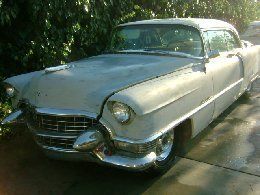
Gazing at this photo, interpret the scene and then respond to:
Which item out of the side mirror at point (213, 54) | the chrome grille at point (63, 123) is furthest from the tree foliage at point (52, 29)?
the side mirror at point (213, 54)

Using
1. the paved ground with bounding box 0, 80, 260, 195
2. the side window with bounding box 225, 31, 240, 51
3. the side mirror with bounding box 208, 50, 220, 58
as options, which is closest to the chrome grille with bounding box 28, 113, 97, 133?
the paved ground with bounding box 0, 80, 260, 195

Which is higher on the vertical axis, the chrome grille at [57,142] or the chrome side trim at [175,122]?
the chrome side trim at [175,122]

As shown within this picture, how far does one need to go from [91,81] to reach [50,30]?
253cm

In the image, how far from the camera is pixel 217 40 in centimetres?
496

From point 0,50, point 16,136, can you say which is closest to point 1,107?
point 16,136

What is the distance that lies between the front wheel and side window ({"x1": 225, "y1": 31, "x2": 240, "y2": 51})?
2.37 m

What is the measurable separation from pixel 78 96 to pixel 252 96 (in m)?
4.54

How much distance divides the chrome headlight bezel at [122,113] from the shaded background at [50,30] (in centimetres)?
222

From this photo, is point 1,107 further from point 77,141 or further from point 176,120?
point 176,120

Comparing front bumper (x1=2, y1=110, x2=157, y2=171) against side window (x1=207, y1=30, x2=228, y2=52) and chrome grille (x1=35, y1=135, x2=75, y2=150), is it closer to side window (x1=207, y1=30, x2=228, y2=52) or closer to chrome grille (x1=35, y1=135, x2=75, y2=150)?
chrome grille (x1=35, y1=135, x2=75, y2=150)

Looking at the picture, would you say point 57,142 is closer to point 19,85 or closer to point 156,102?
point 19,85

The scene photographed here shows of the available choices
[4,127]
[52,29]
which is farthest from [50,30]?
[4,127]

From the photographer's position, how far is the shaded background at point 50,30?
5.08 meters

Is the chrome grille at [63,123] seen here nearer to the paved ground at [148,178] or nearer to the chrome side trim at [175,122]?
the chrome side trim at [175,122]
